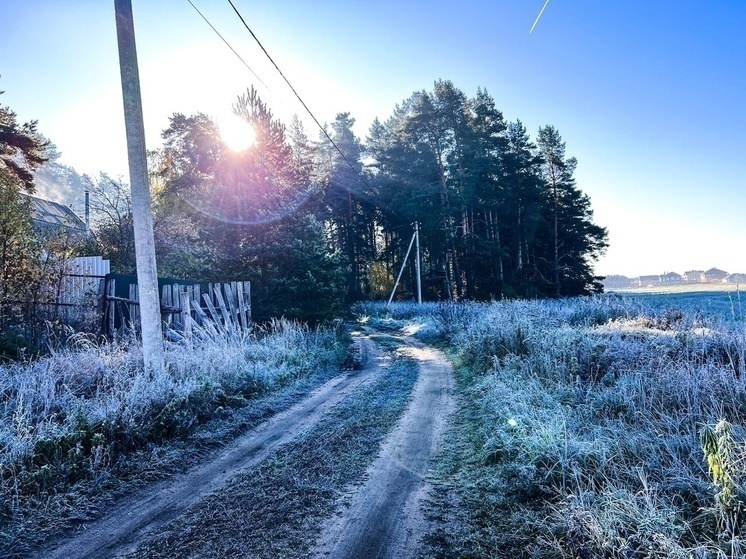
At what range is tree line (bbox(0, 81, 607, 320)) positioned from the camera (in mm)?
13398

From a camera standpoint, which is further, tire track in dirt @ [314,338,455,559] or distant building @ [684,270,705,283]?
distant building @ [684,270,705,283]

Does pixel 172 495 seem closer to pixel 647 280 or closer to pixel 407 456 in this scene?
pixel 407 456

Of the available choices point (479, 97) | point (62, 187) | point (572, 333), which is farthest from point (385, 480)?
point (62, 187)

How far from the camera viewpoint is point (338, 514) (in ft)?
10.3

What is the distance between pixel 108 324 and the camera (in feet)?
28.2

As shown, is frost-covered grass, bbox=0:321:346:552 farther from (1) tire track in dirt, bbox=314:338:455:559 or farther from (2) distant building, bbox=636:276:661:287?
(2) distant building, bbox=636:276:661:287

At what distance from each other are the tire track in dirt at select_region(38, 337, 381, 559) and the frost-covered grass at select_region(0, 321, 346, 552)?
0.43m

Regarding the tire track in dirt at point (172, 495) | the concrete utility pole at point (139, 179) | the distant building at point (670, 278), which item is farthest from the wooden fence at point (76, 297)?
the distant building at point (670, 278)

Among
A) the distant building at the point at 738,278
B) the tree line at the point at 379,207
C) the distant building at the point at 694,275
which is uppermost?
the tree line at the point at 379,207

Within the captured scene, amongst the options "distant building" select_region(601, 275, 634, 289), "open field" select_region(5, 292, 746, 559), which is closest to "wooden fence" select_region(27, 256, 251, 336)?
"open field" select_region(5, 292, 746, 559)

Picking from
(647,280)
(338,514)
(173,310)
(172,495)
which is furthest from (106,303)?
(647,280)

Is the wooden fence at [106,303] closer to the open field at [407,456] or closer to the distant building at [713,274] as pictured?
the open field at [407,456]

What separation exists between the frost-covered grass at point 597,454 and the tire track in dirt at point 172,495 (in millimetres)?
2121

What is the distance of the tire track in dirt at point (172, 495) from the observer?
2760 mm
